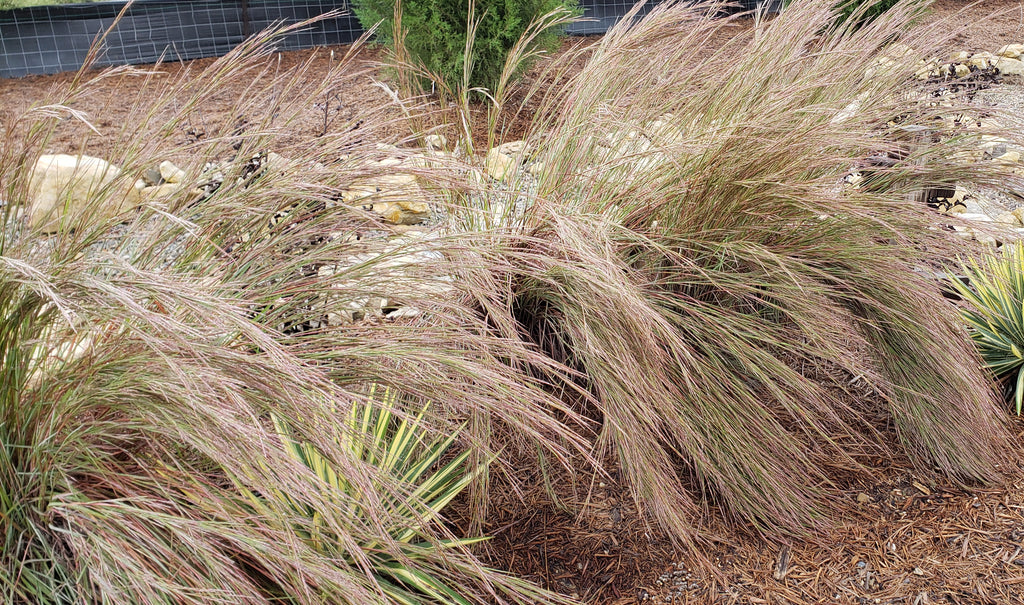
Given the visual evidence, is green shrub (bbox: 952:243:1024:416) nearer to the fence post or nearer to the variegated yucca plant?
the variegated yucca plant

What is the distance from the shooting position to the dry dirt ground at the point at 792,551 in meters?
2.23

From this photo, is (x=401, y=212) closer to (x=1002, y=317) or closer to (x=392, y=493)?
(x=1002, y=317)

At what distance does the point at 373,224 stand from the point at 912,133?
2127mm

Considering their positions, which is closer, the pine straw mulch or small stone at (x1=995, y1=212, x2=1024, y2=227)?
the pine straw mulch

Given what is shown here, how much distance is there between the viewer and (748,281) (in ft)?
8.34

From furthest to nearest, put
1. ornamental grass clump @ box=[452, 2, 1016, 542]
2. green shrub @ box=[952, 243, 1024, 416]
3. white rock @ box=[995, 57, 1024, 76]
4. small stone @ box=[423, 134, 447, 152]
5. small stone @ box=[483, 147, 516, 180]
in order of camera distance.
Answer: white rock @ box=[995, 57, 1024, 76] < green shrub @ box=[952, 243, 1024, 416] < small stone @ box=[483, 147, 516, 180] < small stone @ box=[423, 134, 447, 152] < ornamental grass clump @ box=[452, 2, 1016, 542]

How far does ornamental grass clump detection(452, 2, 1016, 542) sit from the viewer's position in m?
2.22

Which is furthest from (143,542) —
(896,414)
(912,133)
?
(912,133)

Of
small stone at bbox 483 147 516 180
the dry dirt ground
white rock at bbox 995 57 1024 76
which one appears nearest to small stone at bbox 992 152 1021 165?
the dry dirt ground

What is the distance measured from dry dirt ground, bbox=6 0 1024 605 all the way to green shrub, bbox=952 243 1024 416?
0.55m

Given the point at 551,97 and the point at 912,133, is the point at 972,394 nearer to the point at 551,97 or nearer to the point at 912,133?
the point at 912,133

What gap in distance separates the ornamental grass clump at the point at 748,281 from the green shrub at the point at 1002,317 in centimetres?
36

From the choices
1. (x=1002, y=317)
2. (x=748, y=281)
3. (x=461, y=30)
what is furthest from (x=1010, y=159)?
(x=461, y=30)

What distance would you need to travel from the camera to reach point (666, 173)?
269 cm
